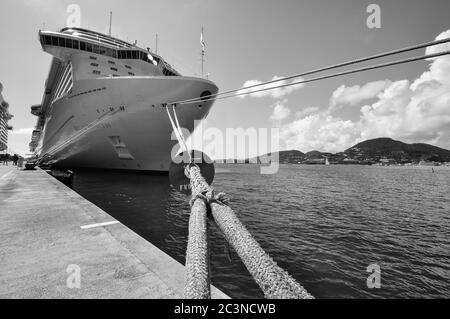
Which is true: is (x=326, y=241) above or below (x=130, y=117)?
below

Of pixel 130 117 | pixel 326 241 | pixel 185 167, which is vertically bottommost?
pixel 326 241

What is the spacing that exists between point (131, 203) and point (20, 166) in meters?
20.0

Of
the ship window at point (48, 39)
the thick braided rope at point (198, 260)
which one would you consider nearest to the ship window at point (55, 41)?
the ship window at point (48, 39)

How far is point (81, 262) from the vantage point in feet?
9.71

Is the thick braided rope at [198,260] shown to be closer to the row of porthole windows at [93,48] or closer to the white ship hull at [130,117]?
the white ship hull at [130,117]

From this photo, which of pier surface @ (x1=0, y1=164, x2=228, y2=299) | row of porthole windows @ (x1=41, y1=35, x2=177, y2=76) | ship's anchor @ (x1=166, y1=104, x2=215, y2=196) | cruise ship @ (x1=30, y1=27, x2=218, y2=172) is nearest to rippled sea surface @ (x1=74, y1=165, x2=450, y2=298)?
ship's anchor @ (x1=166, y1=104, x2=215, y2=196)

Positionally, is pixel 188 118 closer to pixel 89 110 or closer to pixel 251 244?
pixel 89 110

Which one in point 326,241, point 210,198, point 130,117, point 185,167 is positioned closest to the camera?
point 210,198

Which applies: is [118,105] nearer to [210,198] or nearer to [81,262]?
[81,262]

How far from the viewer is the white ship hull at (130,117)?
1728 centimetres

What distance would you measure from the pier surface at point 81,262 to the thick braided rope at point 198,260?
437 millimetres

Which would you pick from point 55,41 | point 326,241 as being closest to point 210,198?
point 326,241

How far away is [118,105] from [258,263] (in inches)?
756
